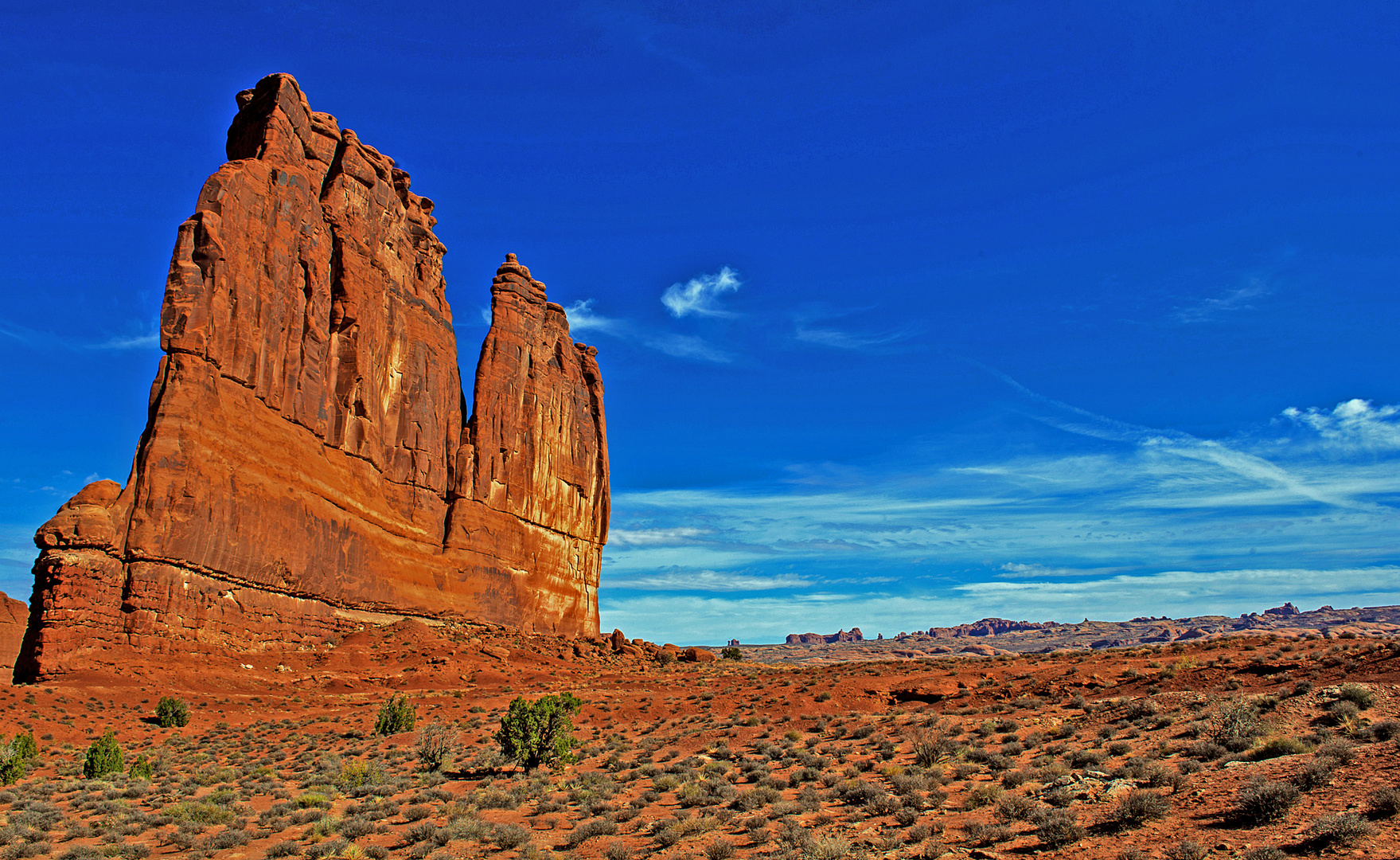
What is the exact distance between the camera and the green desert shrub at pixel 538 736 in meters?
19.6

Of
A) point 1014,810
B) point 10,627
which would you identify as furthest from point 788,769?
point 10,627

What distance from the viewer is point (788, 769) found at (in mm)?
16891

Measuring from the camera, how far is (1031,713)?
2003 cm

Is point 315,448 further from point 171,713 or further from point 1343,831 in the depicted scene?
point 1343,831

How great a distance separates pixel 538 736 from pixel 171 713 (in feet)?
61.6

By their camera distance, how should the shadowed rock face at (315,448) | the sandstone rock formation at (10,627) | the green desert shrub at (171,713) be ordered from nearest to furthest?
the green desert shrub at (171,713) → the shadowed rock face at (315,448) → the sandstone rock formation at (10,627)

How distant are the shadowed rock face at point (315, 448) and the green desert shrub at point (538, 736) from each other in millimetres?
24382

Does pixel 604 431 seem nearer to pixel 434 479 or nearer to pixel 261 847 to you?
pixel 434 479

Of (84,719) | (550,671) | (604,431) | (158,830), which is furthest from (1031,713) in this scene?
(604,431)

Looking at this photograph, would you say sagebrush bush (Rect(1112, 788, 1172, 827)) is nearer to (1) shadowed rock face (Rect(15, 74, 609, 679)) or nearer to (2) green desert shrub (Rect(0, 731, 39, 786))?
(2) green desert shrub (Rect(0, 731, 39, 786))

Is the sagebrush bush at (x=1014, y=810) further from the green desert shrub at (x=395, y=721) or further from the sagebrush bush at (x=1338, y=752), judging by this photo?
the green desert shrub at (x=395, y=721)

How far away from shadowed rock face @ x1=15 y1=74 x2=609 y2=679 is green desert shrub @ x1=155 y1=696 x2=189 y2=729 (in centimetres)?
610

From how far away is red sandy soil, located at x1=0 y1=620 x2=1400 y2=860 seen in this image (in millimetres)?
9945

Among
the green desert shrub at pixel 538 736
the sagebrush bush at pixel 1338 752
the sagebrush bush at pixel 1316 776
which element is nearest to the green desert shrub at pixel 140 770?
the green desert shrub at pixel 538 736
